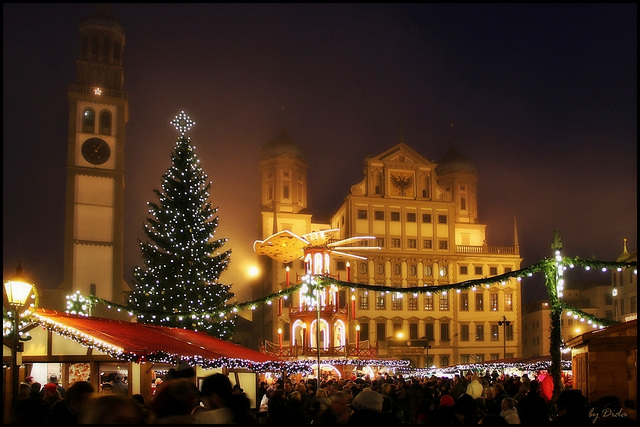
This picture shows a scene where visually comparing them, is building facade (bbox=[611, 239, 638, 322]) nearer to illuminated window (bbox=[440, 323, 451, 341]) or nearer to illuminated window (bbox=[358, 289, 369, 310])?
illuminated window (bbox=[440, 323, 451, 341])

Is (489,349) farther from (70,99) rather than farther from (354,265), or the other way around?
(70,99)

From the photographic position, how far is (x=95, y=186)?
184ft

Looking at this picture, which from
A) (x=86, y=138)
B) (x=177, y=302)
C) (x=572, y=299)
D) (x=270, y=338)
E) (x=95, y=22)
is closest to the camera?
(x=177, y=302)

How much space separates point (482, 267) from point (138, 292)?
124ft

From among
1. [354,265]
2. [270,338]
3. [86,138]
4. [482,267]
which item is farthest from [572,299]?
[86,138]

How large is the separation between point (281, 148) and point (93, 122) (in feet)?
64.9

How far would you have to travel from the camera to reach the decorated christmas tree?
40250 mm

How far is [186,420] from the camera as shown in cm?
541

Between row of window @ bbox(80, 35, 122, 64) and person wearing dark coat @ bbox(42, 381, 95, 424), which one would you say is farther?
row of window @ bbox(80, 35, 122, 64)

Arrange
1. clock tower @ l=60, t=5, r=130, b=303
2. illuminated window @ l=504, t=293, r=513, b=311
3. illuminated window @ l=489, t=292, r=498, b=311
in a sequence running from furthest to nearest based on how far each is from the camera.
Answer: illuminated window @ l=504, t=293, r=513, b=311 → illuminated window @ l=489, t=292, r=498, b=311 → clock tower @ l=60, t=5, r=130, b=303

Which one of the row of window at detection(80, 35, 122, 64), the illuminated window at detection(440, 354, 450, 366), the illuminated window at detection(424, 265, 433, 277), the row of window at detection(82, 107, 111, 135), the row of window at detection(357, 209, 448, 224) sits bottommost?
the illuminated window at detection(440, 354, 450, 366)

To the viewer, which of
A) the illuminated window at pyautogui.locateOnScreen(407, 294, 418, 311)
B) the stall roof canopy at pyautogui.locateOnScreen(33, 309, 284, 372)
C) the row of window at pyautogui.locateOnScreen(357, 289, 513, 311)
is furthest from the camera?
the illuminated window at pyautogui.locateOnScreen(407, 294, 418, 311)

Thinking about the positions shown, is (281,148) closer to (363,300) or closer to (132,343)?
(363,300)

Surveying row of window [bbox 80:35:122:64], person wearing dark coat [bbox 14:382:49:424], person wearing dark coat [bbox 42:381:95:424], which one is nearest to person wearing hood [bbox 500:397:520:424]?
person wearing dark coat [bbox 42:381:95:424]
